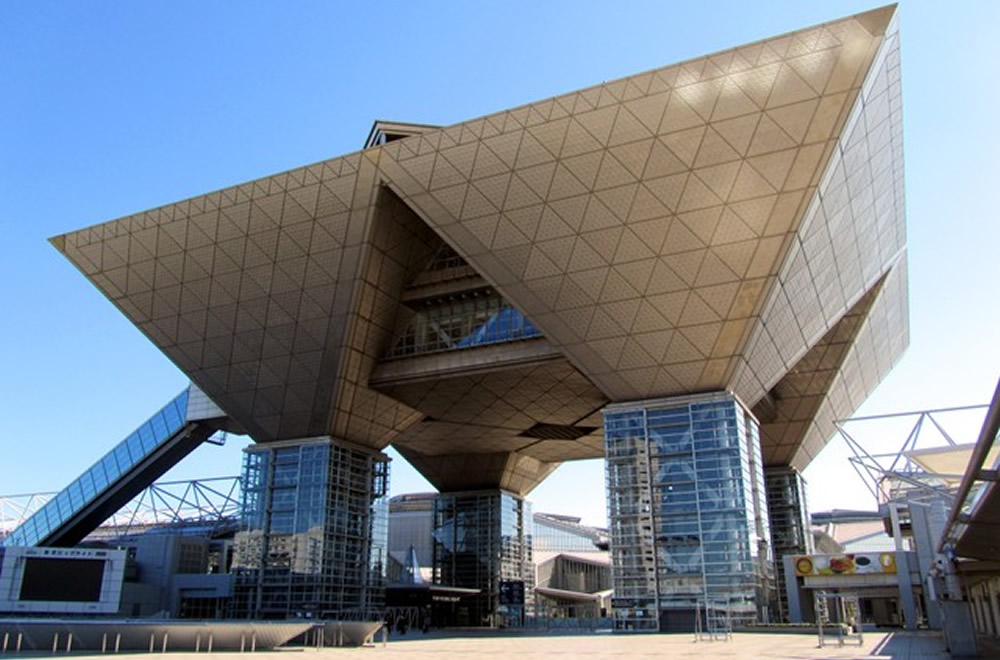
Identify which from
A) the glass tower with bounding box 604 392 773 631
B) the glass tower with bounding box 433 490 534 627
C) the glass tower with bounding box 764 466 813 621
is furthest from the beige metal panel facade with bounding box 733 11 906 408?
the glass tower with bounding box 433 490 534 627

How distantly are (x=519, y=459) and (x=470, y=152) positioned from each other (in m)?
39.1

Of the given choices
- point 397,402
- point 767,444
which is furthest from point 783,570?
point 397,402

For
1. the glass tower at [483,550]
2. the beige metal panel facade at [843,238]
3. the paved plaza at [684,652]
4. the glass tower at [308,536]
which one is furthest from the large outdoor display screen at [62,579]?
the beige metal panel facade at [843,238]

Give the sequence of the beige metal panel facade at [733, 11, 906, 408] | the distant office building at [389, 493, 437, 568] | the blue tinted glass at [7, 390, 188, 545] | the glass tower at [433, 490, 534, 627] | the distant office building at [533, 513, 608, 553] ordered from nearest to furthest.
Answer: the beige metal panel facade at [733, 11, 906, 408] < the blue tinted glass at [7, 390, 188, 545] < the glass tower at [433, 490, 534, 627] < the distant office building at [389, 493, 437, 568] < the distant office building at [533, 513, 608, 553]

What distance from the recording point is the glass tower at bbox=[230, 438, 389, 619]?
48469 mm

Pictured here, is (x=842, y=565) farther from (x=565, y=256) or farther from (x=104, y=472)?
(x=104, y=472)

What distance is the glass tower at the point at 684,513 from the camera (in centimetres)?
→ 3962

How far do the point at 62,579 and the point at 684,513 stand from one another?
126 feet

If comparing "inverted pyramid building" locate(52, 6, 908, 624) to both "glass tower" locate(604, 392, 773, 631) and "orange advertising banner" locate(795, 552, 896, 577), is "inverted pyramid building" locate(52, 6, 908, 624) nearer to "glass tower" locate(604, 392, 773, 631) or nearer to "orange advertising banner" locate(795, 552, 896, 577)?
"glass tower" locate(604, 392, 773, 631)

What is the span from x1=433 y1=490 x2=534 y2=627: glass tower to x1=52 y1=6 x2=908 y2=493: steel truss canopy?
18.5m

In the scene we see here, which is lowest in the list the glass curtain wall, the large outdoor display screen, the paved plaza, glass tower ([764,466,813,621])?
the paved plaza

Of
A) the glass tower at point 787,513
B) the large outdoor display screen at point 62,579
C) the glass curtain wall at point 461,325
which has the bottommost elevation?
the large outdoor display screen at point 62,579

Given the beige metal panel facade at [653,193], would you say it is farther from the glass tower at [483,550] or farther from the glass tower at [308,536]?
the glass tower at [483,550]

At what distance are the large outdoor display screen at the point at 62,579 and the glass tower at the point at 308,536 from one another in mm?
9503
